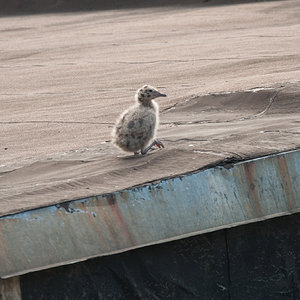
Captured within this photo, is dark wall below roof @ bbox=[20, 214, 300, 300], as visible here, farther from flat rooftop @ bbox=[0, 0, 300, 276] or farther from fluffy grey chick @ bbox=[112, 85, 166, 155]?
fluffy grey chick @ bbox=[112, 85, 166, 155]

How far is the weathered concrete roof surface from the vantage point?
6.23 m

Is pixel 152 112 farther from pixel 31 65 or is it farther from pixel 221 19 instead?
pixel 221 19

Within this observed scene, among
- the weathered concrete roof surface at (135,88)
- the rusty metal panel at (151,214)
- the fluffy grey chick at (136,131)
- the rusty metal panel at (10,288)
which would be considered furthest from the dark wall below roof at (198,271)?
the fluffy grey chick at (136,131)

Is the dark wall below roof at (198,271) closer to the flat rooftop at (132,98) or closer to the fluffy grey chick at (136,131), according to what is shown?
the flat rooftop at (132,98)

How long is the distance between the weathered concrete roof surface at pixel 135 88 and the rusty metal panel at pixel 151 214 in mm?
113

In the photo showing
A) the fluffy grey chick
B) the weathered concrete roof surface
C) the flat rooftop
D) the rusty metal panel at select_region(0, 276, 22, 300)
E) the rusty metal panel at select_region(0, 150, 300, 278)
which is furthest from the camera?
the fluffy grey chick

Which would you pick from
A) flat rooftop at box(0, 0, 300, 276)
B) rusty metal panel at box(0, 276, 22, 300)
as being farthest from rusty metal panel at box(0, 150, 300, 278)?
rusty metal panel at box(0, 276, 22, 300)

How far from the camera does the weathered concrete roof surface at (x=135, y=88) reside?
20.4 ft

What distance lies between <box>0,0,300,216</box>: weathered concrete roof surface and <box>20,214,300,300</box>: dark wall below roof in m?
0.54

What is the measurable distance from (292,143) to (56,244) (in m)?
1.98

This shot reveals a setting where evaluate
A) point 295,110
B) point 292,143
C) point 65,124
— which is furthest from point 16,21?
point 292,143

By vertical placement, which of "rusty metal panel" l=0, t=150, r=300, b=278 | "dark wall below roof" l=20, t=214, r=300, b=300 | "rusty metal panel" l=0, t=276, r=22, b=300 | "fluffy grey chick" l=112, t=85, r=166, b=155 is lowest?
"dark wall below roof" l=20, t=214, r=300, b=300

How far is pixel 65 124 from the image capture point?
10.3 metres

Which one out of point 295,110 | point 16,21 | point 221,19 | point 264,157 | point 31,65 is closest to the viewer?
point 264,157
